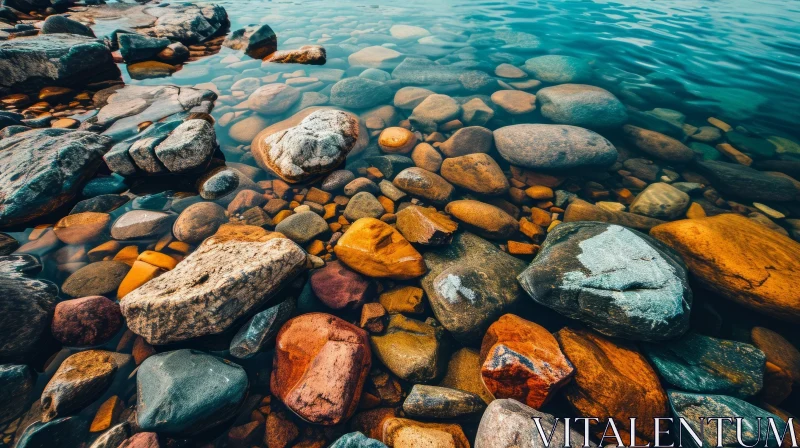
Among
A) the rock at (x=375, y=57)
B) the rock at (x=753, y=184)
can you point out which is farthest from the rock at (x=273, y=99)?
the rock at (x=753, y=184)

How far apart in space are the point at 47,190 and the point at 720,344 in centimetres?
702

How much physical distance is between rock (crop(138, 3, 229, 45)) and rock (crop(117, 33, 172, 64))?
1.64 meters

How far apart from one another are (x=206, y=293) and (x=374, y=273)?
1.48m

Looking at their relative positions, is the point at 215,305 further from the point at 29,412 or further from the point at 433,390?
the point at 433,390

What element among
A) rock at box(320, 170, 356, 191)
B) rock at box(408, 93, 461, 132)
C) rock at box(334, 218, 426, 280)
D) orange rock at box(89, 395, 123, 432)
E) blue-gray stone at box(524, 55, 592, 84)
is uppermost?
blue-gray stone at box(524, 55, 592, 84)

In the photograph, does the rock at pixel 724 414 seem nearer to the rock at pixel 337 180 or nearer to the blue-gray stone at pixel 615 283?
the blue-gray stone at pixel 615 283

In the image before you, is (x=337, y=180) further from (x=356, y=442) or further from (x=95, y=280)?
(x=356, y=442)

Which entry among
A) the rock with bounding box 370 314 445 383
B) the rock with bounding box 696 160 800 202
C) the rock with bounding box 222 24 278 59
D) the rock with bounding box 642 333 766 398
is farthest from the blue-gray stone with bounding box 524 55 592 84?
the rock with bounding box 222 24 278 59

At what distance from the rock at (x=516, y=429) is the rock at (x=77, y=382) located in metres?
2.89

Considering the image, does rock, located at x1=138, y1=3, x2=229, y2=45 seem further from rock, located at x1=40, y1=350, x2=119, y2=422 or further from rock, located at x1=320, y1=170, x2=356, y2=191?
rock, located at x1=40, y1=350, x2=119, y2=422

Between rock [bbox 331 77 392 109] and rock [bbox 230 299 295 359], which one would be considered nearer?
rock [bbox 230 299 295 359]

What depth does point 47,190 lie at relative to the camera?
3.29 meters

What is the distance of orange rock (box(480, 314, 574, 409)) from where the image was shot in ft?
7.27

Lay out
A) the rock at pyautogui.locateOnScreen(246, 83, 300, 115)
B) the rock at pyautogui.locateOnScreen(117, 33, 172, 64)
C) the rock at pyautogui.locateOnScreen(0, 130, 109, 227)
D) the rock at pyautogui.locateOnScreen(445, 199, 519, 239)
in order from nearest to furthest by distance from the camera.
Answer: the rock at pyautogui.locateOnScreen(0, 130, 109, 227)
the rock at pyautogui.locateOnScreen(445, 199, 519, 239)
the rock at pyautogui.locateOnScreen(246, 83, 300, 115)
the rock at pyautogui.locateOnScreen(117, 33, 172, 64)
